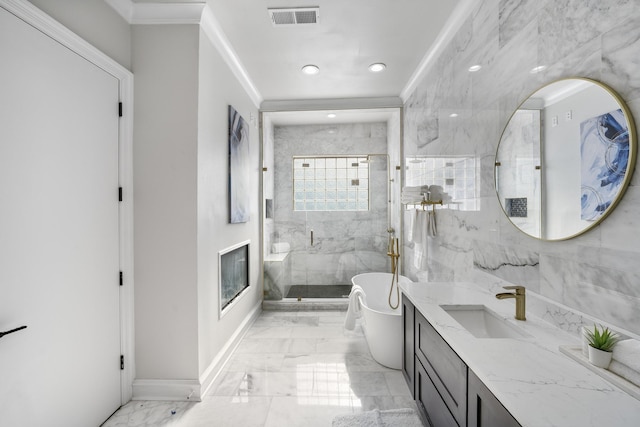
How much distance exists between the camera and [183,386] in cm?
191

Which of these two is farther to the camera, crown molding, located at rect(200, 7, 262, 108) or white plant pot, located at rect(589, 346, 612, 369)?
crown molding, located at rect(200, 7, 262, 108)

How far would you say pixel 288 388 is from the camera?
2057 mm

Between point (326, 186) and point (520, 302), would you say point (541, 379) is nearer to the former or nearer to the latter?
point (520, 302)

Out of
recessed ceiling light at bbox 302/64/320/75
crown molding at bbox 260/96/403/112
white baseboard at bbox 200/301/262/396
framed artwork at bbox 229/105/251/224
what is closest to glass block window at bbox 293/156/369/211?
crown molding at bbox 260/96/403/112

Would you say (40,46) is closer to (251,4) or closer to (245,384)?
(251,4)

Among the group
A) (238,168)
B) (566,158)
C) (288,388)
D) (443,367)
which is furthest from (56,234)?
(566,158)

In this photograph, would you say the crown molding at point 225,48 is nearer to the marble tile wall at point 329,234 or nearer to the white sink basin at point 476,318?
the marble tile wall at point 329,234

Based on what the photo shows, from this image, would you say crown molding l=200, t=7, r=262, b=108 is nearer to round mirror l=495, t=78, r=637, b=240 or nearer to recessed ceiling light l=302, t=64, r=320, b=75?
recessed ceiling light l=302, t=64, r=320, b=75

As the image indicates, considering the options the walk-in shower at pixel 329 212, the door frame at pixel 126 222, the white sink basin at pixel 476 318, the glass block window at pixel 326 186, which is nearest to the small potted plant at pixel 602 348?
the white sink basin at pixel 476 318

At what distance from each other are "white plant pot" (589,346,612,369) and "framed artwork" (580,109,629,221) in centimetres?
46

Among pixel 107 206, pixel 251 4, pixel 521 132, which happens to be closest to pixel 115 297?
pixel 107 206

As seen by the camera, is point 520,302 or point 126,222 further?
point 126,222

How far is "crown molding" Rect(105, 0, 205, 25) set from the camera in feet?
6.02

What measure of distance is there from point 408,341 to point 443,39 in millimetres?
2332
